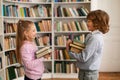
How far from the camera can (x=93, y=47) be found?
2205 mm

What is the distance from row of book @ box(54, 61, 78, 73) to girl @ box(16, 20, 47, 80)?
102 inches

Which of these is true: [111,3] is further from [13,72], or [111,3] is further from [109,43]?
[13,72]

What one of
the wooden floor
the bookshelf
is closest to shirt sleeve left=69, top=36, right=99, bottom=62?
the bookshelf

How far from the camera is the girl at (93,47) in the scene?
2.21 metres

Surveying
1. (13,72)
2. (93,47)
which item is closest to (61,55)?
(13,72)

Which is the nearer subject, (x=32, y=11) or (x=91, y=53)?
(x=91, y=53)

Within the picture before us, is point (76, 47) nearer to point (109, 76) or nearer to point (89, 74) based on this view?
point (89, 74)

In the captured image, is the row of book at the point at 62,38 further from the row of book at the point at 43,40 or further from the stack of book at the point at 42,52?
the stack of book at the point at 42,52

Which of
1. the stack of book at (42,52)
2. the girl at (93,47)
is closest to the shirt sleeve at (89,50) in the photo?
the girl at (93,47)

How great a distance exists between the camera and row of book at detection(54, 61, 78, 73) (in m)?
4.98

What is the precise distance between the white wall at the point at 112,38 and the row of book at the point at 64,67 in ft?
3.15

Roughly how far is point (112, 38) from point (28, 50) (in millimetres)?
3577

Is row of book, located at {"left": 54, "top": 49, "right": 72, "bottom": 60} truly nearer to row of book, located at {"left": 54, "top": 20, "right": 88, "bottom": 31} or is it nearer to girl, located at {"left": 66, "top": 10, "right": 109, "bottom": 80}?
row of book, located at {"left": 54, "top": 20, "right": 88, "bottom": 31}

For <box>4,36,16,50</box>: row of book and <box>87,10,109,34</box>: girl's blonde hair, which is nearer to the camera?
<box>87,10,109,34</box>: girl's blonde hair
